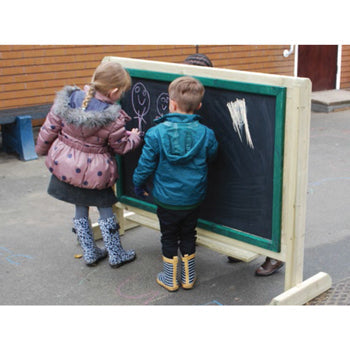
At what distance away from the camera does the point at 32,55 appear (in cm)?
777

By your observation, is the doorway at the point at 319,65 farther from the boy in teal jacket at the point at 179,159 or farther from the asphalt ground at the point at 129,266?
the boy in teal jacket at the point at 179,159

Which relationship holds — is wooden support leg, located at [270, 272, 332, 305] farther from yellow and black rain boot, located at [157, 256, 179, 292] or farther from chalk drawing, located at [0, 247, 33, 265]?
chalk drawing, located at [0, 247, 33, 265]

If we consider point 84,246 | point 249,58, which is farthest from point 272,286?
point 249,58

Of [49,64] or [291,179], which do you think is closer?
[291,179]

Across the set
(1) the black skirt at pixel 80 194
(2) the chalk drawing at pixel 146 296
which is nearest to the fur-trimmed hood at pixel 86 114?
(1) the black skirt at pixel 80 194

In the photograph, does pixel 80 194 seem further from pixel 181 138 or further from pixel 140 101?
pixel 181 138

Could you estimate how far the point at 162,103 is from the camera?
397 centimetres

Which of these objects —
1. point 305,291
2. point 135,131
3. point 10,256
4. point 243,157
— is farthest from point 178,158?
point 10,256

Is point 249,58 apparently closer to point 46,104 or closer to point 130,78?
point 46,104

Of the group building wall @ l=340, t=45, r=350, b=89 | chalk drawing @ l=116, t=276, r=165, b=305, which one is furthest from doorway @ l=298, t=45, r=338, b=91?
chalk drawing @ l=116, t=276, r=165, b=305

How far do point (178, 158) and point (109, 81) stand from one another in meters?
0.78

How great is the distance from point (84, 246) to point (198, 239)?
37.4 inches

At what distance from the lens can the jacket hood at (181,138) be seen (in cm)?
348

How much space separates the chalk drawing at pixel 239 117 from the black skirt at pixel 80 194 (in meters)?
1.19
